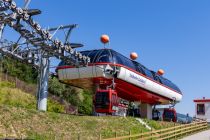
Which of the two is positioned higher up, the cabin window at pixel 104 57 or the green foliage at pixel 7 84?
the cabin window at pixel 104 57

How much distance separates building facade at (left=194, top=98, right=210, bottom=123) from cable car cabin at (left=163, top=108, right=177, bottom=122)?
24.3 feet

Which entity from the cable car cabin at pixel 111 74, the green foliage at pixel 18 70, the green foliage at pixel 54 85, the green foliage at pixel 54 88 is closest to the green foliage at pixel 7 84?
the green foliage at pixel 54 85

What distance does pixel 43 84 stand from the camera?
27484mm

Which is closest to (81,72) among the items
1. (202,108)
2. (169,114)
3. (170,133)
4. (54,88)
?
(170,133)

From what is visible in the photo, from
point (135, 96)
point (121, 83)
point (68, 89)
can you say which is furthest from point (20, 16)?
point (68, 89)

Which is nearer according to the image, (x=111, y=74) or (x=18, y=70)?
(x=111, y=74)

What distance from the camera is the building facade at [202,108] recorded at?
164 feet

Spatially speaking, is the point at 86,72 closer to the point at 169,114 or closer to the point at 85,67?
the point at 85,67

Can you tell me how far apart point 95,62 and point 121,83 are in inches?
149

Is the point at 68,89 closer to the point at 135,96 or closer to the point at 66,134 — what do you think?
the point at 135,96

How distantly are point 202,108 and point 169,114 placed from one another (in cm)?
886

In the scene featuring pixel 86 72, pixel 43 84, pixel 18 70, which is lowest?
pixel 43 84

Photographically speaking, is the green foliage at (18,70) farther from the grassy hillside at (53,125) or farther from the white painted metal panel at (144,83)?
the grassy hillside at (53,125)

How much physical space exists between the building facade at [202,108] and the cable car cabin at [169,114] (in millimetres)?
7405
